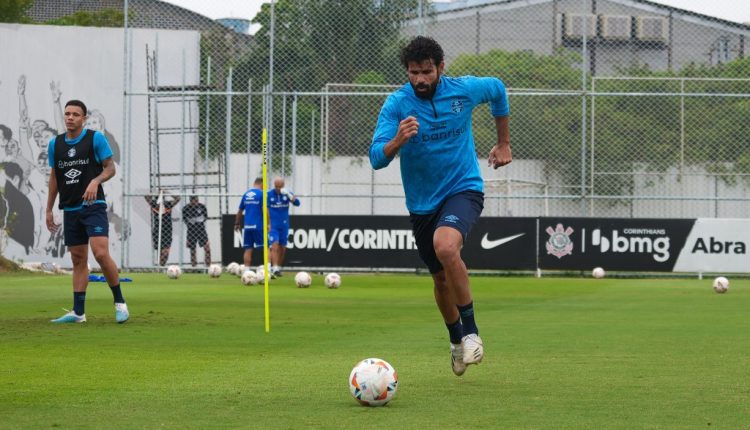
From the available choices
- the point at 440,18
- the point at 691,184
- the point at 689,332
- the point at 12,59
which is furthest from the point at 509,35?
the point at 689,332

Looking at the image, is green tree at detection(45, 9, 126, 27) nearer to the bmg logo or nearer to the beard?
the bmg logo

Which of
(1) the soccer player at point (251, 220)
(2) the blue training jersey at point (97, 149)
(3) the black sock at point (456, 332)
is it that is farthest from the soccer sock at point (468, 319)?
(1) the soccer player at point (251, 220)

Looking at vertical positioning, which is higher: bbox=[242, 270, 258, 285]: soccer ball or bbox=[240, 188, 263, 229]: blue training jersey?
bbox=[240, 188, 263, 229]: blue training jersey

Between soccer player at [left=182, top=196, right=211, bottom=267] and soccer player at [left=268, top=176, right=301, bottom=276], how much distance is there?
15.1 feet

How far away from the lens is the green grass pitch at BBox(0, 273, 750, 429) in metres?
6.43

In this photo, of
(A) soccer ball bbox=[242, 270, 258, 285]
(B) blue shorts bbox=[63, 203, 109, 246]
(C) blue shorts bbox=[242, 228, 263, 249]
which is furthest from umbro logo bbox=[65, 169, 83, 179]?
(C) blue shorts bbox=[242, 228, 263, 249]

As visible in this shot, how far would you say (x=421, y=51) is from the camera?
8.39m

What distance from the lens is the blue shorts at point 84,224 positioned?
41.7 feet

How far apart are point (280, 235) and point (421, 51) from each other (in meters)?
17.7

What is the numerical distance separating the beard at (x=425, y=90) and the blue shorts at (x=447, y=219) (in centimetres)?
70

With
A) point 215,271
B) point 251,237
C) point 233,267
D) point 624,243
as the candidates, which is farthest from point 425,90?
point 624,243

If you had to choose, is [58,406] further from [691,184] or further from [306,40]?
[691,184]

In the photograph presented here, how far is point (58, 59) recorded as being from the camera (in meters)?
34.6

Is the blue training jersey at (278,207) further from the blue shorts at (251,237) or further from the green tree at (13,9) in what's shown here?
the green tree at (13,9)
